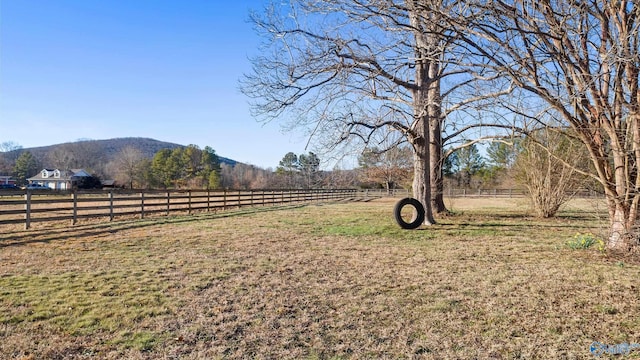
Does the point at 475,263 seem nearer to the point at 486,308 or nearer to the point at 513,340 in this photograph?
the point at 486,308

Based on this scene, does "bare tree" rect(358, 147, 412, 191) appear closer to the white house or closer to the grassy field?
the grassy field

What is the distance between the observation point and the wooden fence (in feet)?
32.1

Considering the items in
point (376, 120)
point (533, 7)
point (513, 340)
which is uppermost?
point (533, 7)

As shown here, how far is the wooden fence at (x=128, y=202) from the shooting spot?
9.79 m

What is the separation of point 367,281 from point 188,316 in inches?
89.8

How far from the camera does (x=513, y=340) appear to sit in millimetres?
3055

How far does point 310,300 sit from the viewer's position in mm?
4023

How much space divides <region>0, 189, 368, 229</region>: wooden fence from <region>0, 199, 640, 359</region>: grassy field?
7.70 feet

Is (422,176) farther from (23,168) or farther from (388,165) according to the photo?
(23,168)

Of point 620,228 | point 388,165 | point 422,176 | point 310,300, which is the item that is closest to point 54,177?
point 388,165

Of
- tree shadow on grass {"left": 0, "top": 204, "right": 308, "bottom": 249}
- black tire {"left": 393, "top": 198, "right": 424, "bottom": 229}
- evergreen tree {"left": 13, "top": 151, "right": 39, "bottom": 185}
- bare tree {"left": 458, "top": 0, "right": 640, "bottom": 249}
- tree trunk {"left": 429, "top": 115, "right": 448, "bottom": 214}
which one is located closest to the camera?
bare tree {"left": 458, "top": 0, "right": 640, "bottom": 249}

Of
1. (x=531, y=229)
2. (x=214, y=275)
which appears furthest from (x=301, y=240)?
(x=531, y=229)

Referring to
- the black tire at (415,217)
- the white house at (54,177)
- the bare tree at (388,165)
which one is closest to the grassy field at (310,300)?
the black tire at (415,217)

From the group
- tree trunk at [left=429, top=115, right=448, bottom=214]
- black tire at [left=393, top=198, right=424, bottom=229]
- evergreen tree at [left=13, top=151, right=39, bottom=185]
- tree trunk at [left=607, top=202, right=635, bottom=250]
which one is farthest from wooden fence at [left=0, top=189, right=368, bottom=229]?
evergreen tree at [left=13, top=151, right=39, bottom=185]
